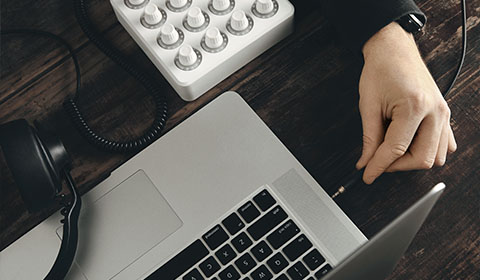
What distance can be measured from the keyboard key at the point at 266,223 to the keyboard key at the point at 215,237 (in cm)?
4

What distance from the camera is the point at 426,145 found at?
2.31ft

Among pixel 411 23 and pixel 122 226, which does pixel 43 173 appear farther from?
pixel 411 23

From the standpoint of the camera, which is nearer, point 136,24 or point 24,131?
point 24,131

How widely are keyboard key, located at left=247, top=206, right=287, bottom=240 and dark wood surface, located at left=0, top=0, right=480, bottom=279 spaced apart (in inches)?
3.7

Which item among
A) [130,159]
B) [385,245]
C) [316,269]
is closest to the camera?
[385,245]

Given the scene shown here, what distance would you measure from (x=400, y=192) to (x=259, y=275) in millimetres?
236

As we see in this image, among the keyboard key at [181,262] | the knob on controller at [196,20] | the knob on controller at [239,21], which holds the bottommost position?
the keyboard key at [181,262]

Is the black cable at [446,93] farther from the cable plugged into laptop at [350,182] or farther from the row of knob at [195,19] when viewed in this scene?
the row of knob at [195,19]

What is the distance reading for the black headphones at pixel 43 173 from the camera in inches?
26.5

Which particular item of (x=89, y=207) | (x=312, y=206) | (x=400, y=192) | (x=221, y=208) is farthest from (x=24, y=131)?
(x=400, y=192)

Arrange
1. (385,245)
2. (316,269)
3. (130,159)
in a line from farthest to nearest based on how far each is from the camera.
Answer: (130,159) → (316,269) → (385,245)

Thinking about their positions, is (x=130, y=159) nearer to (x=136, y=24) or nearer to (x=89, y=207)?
(x=89, y=207)

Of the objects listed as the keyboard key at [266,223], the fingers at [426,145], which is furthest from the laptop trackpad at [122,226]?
the fingers at [426,145]

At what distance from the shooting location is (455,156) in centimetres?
76
